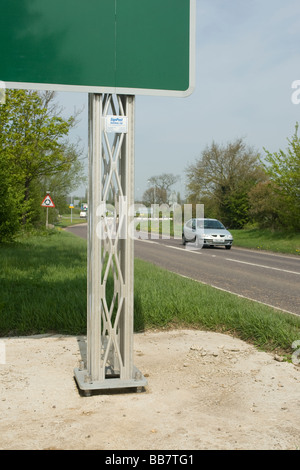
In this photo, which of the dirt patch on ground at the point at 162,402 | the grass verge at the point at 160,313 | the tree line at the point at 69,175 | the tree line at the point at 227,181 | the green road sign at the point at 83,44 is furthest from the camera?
the tree line at the point at 227,181

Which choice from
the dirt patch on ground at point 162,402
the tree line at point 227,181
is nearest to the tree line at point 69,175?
the tree line at point 227,181

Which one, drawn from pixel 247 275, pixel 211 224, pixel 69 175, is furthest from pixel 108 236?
pixel 69 175

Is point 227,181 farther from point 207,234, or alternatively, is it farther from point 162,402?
point 162,402

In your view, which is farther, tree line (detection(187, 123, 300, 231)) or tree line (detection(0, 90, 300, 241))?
tree line (detection(187, 123, 300, 231))

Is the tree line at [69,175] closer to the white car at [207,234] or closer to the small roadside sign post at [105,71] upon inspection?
the white car at [207,234]

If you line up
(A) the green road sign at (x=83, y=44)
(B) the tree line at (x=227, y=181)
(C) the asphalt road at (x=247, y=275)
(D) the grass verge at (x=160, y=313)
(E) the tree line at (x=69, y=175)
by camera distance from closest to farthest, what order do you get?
(A) the green road sign at (x=83, y=44) → (D) the grass verge at (x=160, y=313) → (C) the asphalt road at (x=247, y=275) → (E) the tree line at (x=69, y=175) → (B) the tree line at (x=227, y=181)

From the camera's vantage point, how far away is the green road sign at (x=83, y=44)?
383 cm

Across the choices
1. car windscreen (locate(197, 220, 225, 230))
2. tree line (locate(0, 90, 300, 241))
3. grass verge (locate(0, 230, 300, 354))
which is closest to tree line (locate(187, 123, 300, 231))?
tree line (locate(0, 90, 300, 241))

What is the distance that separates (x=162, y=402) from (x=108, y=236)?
1.38m

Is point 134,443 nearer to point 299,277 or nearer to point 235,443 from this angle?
point 235,443

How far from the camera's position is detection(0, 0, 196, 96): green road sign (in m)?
3.83

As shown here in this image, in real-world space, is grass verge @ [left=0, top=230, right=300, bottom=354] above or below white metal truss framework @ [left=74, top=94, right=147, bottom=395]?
below

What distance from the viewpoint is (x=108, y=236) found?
4.01m

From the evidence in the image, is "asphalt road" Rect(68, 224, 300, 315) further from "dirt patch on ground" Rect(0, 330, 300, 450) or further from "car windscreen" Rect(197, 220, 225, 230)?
"car windscreen" Rect(197, 220, 225, 230)
